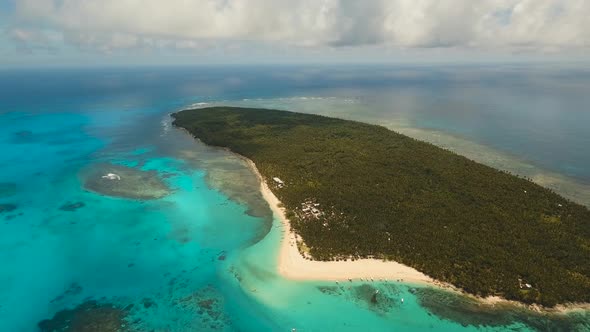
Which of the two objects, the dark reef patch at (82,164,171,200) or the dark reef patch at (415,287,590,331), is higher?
the dark reef patch at (82,164,171,200)

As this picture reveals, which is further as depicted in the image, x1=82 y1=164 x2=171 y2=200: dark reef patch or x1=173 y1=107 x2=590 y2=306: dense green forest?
x1=82 y1=164 x2=171 y2=200: dark reef patch

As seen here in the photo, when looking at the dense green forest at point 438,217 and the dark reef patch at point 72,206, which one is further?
the dark reef patch at point 72,206

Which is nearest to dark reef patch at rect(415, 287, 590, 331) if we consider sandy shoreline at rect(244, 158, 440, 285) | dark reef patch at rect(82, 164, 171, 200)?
sandy shoreline at rect(244, 158, 440, 285)

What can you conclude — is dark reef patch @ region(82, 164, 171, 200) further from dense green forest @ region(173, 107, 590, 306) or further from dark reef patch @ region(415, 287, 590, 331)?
dark reef patch @ region(415, 287, 590, 331)

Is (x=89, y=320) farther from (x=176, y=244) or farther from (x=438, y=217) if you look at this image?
(x=438, y=217)

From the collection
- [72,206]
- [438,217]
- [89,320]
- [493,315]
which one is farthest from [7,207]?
[493,315]

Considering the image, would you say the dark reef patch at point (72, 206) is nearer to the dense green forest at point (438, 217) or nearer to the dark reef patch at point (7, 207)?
the dark reef patch at point (7, 207)

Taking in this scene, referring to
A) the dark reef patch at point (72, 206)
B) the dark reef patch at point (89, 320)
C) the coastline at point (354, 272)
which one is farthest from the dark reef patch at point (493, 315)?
the dark reef patch at point (72, 206)
